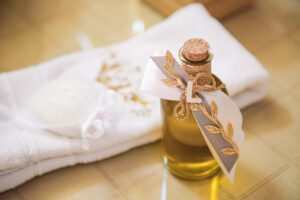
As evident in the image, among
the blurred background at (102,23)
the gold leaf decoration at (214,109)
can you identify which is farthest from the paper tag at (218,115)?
the blurred background at (102,23)

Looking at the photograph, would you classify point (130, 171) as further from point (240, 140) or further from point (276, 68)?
point (276, 68)

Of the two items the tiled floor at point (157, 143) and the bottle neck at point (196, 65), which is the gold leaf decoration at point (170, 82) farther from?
the tiled floor at point (157, 143)

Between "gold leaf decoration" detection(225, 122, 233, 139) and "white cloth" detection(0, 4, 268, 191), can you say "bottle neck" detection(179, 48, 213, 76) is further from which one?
"white cloth" detection(0, 4, 268, 191)

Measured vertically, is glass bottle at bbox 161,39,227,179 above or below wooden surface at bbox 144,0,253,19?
below

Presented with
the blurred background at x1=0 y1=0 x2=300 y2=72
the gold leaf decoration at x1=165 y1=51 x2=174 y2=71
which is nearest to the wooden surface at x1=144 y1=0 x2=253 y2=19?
the blurred background at x1=0 y1=0 x2=300 y2=72

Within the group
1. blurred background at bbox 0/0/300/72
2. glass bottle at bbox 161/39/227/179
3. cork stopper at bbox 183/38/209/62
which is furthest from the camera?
blurred background at bbox 0/0/300/72

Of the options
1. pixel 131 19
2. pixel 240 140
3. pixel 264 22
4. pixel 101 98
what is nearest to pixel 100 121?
pixel 101 98

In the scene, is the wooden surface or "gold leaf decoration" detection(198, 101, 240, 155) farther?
the wooden surface
